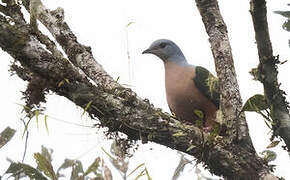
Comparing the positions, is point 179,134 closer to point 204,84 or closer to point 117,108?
point 117,108

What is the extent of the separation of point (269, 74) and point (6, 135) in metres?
1.90

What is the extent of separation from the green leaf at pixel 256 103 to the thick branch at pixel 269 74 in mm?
42

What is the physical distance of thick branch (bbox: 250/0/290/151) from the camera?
127 inches

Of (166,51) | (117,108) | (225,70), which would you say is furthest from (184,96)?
(117,108)

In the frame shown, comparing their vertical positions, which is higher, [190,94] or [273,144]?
[190,94]

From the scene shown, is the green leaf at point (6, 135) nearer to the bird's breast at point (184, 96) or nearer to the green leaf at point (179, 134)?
the green leaf at point (179, 134)

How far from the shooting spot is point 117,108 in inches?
134

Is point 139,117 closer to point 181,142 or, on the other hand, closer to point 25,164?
point 181,142

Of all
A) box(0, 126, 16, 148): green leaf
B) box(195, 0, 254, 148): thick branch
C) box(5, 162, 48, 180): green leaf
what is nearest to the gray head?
box(195, 0, 254, 148): thick branch

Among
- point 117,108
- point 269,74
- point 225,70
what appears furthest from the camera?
point 225,70

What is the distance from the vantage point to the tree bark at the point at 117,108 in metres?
3.26

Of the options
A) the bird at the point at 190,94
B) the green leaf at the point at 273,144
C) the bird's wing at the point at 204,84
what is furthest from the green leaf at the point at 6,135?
the bird's wing at the point at 204,84

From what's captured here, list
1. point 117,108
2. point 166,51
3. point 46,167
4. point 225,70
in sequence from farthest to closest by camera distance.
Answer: point 166,51 < point 225,70 < point 117,108 < point 46,167

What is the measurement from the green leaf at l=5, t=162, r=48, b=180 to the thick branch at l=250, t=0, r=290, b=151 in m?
1.67
